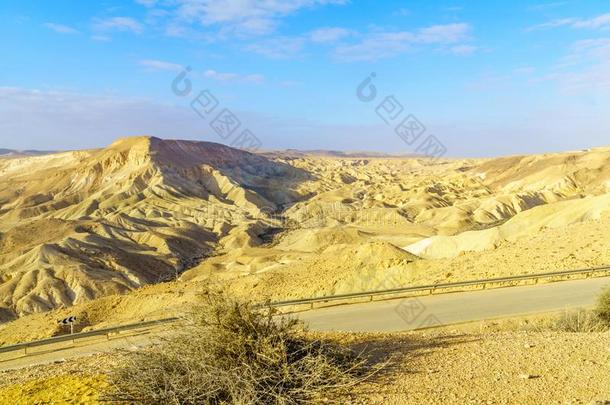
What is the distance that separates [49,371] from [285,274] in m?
16.2

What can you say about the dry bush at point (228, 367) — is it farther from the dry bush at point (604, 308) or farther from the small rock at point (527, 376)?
the dry bush at point (604, 308)

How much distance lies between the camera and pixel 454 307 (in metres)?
16.4

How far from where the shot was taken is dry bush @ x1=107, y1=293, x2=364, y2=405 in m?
6.31

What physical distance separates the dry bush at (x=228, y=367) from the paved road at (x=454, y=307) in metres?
8.29

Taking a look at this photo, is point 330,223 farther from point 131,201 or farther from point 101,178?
point 101,178

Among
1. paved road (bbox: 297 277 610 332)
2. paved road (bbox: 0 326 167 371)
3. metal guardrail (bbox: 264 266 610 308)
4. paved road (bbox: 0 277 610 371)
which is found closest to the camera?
paved road (bbox: 0 326 167 371)

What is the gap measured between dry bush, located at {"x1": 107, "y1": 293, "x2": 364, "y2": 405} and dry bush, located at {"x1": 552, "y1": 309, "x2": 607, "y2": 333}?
6.25m

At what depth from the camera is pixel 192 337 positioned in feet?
22.3

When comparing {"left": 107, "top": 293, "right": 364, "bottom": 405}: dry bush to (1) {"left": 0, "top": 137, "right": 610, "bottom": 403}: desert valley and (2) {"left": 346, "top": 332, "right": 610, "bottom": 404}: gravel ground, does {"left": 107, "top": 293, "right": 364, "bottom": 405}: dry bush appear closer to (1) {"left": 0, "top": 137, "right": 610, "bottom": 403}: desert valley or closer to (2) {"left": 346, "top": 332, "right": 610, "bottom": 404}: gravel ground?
(1) {"left": 0, "top": 137, "right": 610, "bottom": 403}: desert valley

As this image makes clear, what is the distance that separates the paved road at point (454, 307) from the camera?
15.2m

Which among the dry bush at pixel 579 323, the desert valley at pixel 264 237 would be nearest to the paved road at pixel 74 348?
the desert valley at pixel 264 237

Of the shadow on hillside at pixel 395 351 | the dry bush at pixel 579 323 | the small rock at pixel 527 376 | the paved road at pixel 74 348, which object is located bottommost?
the dry bush at pixel 579 323

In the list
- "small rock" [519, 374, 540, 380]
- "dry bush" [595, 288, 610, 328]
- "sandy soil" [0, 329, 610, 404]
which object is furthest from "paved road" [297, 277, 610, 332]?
"small rock" [519, 374, 540, 380]

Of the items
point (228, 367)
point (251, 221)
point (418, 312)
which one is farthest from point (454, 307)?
point (251, 221)
